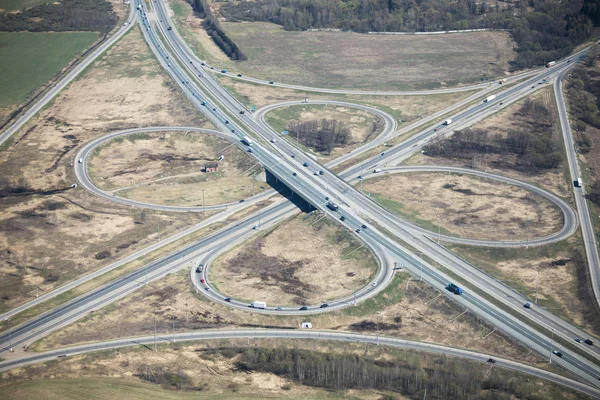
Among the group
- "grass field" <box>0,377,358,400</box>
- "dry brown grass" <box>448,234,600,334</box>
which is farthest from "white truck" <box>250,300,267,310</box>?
"dry brown grass" <box>448,234,600,334</box>

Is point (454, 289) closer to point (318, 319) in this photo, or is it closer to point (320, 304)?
point (320, 304)

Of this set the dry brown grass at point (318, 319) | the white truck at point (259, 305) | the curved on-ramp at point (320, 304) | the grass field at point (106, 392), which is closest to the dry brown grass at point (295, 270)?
the curved on-ramp at point (320, 304)

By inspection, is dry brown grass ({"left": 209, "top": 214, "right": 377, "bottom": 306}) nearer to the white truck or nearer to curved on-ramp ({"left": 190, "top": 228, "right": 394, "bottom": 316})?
curved on-ramp ({"left": 190, "top": 228, "right": 394, "bottom": 316})

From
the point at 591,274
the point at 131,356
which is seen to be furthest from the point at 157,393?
the point at 591,274

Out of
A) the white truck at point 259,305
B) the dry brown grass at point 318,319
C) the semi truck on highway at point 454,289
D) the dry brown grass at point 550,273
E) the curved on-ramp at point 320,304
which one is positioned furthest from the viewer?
the semi truck on highway at point 454,289

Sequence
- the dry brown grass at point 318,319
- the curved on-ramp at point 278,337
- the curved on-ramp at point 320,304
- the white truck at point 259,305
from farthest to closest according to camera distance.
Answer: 1. the white truck at point 259,305
2. the curved on-ramp at point 320,304
3. the dry brown grass at point 318,319
4. the curved on-ramp at point 278,337

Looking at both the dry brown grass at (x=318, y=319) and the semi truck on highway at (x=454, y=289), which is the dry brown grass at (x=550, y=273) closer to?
the semi truck on highway at (x=454, y=289)

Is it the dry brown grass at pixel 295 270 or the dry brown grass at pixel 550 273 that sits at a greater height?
the dry brown grass at pixel 550 273

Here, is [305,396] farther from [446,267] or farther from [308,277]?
[446,267]
